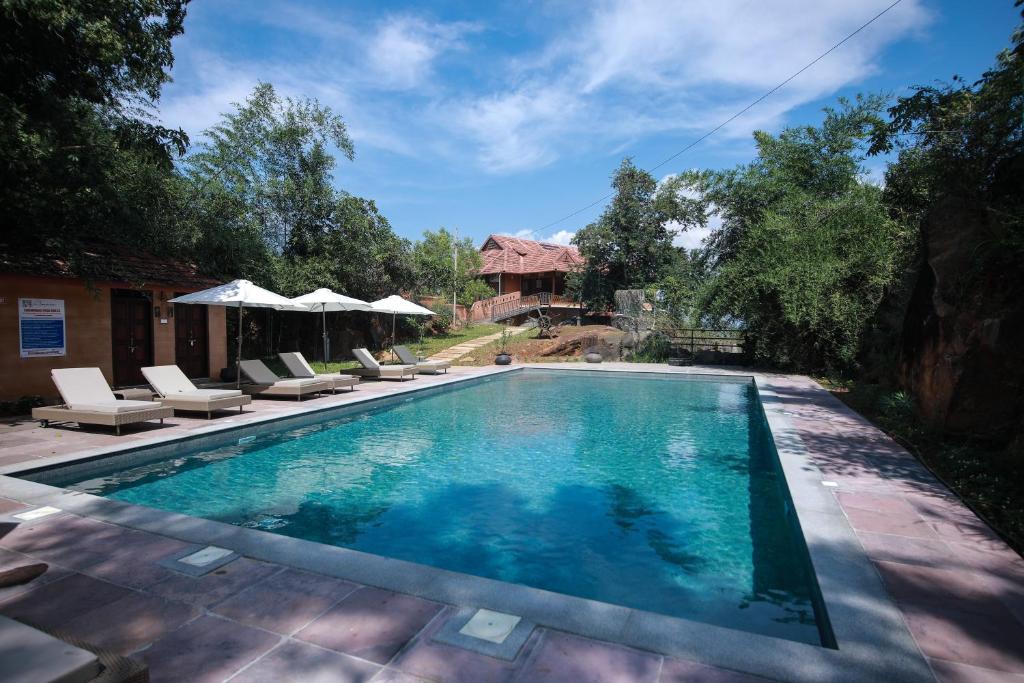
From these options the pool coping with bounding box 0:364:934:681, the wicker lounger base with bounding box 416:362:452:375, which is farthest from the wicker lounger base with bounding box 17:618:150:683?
the wicker lounger base with bounding box 416:362:452:375

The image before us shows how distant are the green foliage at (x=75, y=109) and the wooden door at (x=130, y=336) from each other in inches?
65.7

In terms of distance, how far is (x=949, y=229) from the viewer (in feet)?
25.2

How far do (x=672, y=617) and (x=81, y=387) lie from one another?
9.12 meters

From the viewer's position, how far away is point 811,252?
51.4ft

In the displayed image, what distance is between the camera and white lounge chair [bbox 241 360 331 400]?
10.9 metres

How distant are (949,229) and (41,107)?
609 inches

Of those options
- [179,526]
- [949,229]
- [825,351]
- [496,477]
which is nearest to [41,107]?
[179,526]

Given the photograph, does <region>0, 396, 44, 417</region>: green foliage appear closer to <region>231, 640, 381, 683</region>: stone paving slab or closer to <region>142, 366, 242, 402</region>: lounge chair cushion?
<region>142, 366, 242, 402</region>: lounge chair cushion

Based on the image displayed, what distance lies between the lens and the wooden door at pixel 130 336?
1182 centimetres

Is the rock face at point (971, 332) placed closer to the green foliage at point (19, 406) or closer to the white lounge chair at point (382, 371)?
the white lounge chair at point (382, 371)

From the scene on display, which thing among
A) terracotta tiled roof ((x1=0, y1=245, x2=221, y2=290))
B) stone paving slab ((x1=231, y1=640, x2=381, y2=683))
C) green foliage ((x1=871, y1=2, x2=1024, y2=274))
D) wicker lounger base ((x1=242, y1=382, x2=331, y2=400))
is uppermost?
green foliage ((x1=871, y1=2, x2=1024, y2=274))

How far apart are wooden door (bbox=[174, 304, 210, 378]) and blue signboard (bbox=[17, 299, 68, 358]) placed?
279cm

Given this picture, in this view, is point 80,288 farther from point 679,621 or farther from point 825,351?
point 825,351

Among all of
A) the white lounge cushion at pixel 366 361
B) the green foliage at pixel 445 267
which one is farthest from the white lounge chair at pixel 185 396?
the green foliage at pixel 445 267
